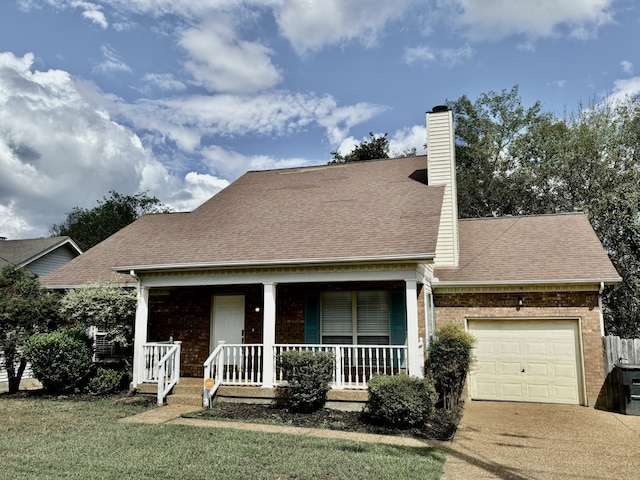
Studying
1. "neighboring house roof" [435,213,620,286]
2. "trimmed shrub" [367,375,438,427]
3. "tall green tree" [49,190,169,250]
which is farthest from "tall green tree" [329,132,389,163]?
"tall green tree" [49,190,169,250]

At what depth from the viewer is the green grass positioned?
5.75 meters

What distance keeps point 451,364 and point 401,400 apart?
84.4 inches

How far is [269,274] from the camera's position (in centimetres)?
1049

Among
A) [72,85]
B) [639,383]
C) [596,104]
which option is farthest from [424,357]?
[596,104]

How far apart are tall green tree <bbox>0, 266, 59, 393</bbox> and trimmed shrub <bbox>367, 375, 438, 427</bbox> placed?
28.2 ft

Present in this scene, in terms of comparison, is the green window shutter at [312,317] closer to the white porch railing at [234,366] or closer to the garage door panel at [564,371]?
the white porch railing at [234,366]

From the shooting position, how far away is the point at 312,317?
11742 mm

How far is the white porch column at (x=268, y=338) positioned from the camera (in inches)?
395

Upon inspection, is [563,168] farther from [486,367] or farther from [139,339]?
[139,339]

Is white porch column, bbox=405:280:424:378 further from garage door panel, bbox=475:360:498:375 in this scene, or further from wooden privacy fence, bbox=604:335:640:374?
wooden privacy fence, bbox=604:335:640:374

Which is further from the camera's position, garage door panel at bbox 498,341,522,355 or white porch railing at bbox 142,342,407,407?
garage door panel at bbox 498,341,522,355

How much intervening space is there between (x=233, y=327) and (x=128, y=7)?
345 inches

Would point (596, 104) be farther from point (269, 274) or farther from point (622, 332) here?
point (269, 274)

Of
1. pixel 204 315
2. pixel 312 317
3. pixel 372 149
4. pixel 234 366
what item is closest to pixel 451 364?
pixel 312 317
